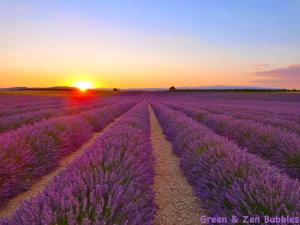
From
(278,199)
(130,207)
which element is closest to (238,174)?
(278,199)

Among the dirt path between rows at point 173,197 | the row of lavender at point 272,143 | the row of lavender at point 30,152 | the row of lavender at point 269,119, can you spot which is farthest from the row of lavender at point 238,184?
the row of lavender at point 269,119

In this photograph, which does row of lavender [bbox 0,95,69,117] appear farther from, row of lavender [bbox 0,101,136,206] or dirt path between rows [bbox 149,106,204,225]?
dirt path between rows [bbox 149,106,204,225]

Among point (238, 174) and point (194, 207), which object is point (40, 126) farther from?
point (238, 174)

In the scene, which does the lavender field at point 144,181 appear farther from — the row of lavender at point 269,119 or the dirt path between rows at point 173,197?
the row of lavender at point 269,119

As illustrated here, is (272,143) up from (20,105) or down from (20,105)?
up

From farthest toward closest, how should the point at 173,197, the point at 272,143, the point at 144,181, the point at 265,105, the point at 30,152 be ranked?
the point at 265,105
the point at 272,143
the point at 30,152
the point at 173,197
the point at 144,181

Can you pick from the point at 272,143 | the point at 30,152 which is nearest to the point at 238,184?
the point at 272,143

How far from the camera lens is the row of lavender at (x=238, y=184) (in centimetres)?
225

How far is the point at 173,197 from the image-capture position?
144 inches

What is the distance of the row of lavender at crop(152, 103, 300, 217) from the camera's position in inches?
88.7

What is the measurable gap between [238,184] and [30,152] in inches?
140

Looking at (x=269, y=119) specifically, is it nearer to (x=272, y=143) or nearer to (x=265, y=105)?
(x=272, y=143)

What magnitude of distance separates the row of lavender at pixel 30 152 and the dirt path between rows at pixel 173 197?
1.98 meters

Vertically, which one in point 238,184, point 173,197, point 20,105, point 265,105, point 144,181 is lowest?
point 265,105
